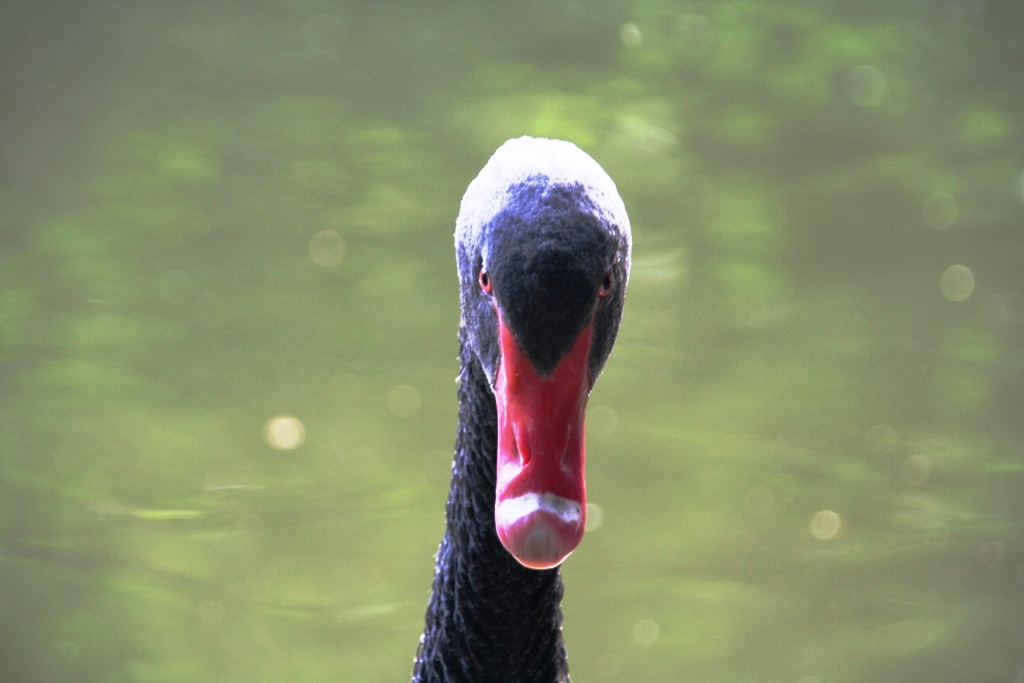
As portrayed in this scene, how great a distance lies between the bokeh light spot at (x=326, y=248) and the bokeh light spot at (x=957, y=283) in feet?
5.87

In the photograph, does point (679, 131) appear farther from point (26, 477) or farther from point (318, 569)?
point (26, 477)

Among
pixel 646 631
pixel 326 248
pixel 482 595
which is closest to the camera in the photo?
pixel 482 595

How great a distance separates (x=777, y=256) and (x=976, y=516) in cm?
102

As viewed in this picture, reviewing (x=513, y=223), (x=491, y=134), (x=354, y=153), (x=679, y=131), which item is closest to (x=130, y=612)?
(x=354, y=153)

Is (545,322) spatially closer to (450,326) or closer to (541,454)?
(541,454)

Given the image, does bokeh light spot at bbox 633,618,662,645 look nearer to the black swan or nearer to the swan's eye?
the black swan

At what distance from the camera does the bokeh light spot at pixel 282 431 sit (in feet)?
9.07

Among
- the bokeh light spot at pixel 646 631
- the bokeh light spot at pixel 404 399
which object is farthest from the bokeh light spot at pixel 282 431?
the bokeh light spot at pixel 646 631

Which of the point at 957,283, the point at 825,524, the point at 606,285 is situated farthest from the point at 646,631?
the point at 606,285

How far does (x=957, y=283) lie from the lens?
2.96 metres

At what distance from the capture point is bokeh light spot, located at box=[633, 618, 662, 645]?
2910mm

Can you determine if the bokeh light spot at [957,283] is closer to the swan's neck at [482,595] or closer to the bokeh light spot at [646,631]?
the bokeh light spot at [646,631]

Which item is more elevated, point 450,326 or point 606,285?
point 450,326

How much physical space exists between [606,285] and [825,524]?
6.99ft
